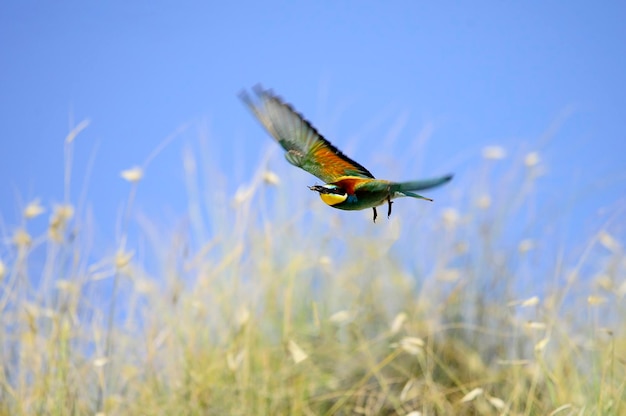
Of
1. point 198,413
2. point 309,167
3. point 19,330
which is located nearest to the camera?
point 309,167

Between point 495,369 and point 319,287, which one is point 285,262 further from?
point 495,369

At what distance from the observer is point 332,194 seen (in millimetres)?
604

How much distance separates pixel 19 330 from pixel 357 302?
1.48m

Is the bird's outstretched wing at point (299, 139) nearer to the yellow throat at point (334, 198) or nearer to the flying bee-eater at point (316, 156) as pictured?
the flying bee-eater at point (316, 156)

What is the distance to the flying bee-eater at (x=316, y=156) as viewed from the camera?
61 cm

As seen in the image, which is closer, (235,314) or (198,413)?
(198,413)

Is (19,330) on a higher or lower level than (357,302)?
higher

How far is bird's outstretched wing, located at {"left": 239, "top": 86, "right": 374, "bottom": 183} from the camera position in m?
0.73

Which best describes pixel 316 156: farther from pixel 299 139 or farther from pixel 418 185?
pixel 418 185

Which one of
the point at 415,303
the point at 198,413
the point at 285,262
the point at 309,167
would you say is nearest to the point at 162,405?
the point at 198,413

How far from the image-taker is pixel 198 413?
2.78 metres

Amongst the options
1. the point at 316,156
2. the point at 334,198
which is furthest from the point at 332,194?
the point at 316,156

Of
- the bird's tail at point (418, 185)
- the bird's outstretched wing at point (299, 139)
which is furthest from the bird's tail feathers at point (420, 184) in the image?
the bird's outstretched wing at point (299, 139)

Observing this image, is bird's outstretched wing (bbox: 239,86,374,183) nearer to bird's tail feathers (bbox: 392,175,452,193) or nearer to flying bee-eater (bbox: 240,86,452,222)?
flying bee-eater (bbox: 240,86,452,222)
